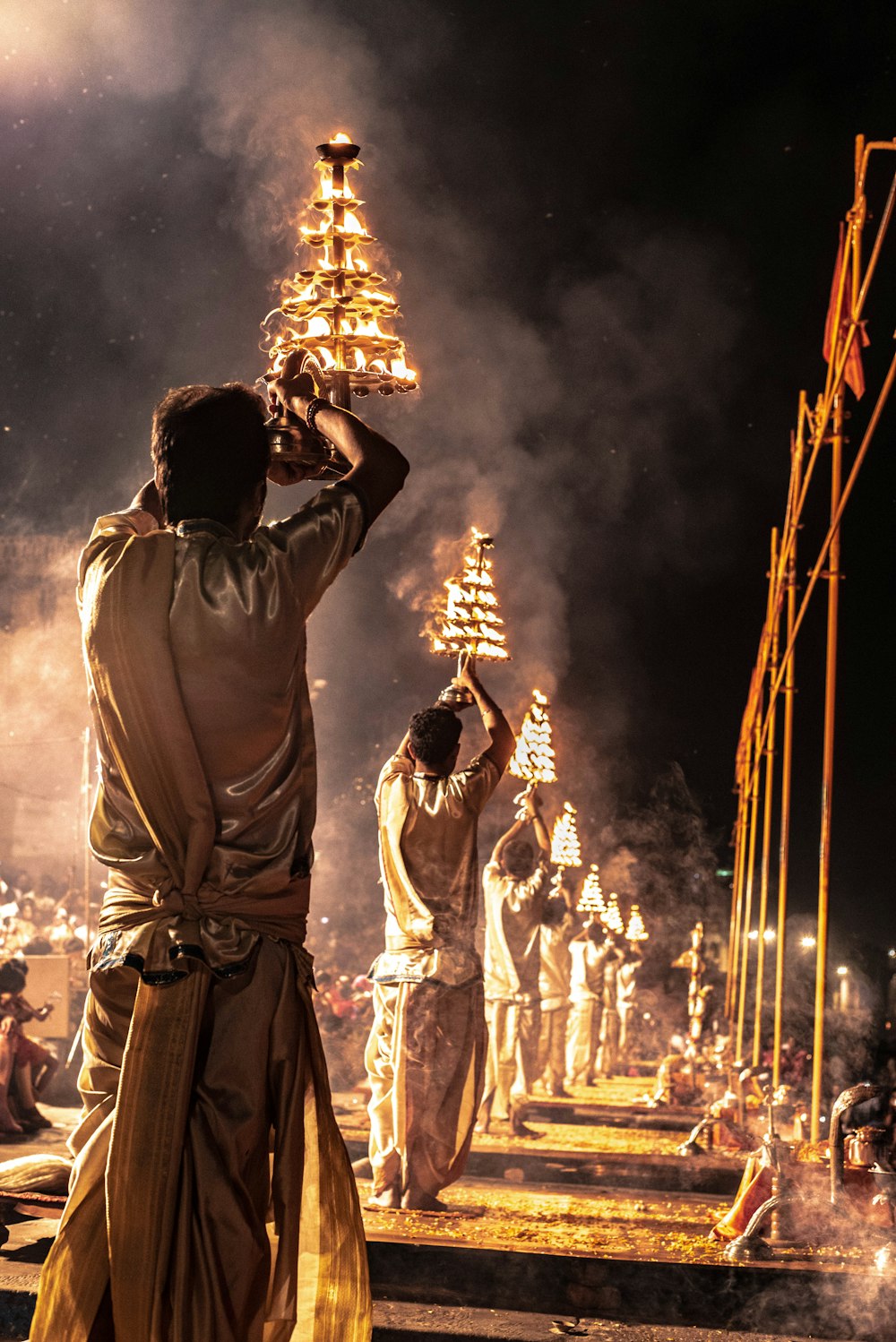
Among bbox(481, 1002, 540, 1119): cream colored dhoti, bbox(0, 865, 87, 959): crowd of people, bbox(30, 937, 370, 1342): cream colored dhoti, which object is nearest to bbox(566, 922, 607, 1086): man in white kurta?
bbox(0, 865, 87, 959): crowd of people

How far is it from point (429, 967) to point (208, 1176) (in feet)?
15.5

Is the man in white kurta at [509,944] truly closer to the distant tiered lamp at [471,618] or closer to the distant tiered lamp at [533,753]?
the distant tiered lamp at [533,753]

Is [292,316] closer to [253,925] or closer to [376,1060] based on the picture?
[253,925]

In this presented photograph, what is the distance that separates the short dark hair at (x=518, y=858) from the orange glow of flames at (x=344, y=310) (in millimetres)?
8165

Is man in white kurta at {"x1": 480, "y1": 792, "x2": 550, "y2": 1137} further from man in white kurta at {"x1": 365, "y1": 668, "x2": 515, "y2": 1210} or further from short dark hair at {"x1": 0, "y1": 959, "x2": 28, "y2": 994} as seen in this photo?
man in white kurta at {"x1": 365, "y1": 668, "x2": 515, "y2": 1210}

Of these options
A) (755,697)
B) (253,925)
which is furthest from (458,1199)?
(755,697)

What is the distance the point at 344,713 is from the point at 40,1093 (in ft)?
34.4

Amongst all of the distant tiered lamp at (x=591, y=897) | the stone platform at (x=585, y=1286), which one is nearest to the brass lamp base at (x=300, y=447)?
the stone platform at (x=585, y=1286)

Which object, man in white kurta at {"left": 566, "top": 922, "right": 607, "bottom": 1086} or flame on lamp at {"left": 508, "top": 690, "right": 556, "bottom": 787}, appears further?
man in white kurta at {"left": 566, "top": 922, "right": 607, "bottom": 1086}

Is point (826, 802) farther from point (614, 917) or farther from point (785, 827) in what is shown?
point (614, 917)

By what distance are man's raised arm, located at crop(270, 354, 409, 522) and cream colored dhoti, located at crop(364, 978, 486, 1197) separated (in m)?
4.65

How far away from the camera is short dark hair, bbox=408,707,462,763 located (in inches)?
313

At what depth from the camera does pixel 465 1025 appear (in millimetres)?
8039

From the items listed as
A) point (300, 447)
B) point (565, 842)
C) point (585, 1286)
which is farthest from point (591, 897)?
point (300, 447)
